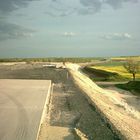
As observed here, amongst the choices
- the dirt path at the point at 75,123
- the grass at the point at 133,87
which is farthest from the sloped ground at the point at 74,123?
the grass at the point at 133,87

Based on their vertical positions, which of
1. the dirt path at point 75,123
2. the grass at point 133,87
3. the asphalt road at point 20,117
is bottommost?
the grass at point 133,87

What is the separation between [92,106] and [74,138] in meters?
7.57

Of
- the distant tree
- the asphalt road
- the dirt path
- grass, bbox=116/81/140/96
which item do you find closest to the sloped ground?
the dirt path

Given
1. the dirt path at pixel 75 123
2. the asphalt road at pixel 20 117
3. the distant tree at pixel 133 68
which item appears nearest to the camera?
the asphalt road at pixel 20 117

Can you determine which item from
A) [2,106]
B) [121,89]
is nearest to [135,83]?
[121,89]

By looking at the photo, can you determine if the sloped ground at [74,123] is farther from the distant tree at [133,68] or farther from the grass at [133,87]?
the distant tree at [133,68]

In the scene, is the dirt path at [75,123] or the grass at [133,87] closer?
the dirt path at [75,123]

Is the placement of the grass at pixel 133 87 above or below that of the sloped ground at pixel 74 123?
below

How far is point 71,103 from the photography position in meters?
21.8

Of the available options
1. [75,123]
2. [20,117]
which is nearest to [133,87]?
[75,123]

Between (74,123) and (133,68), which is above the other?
(133,68)

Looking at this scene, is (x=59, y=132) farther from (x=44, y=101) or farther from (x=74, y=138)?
(x=44, y=101)

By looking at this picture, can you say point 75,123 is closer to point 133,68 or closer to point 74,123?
point 74,123

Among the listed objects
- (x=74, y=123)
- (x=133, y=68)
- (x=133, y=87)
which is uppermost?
(x=133, y=68)
